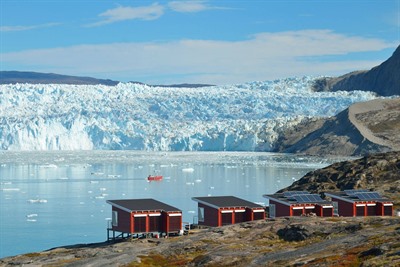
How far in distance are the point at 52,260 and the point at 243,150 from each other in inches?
4989

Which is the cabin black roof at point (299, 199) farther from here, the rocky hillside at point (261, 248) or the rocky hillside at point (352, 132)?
the rocky hillside at point (352, 132)

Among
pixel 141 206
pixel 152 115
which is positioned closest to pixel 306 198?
pixel 141 206

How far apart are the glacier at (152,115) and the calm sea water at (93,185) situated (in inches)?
136

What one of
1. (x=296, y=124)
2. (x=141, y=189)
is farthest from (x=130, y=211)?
(x=296, y=124)

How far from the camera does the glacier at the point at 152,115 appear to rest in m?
153

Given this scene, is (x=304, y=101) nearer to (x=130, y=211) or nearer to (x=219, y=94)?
(x=219, y=94)

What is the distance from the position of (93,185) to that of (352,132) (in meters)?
79.4

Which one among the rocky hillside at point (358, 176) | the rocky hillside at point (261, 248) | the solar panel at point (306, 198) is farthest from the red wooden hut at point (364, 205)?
the rocky hillside at point (358, 176)

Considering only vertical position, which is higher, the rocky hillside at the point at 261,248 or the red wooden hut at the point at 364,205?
the red wooden hut at the point at 364,205

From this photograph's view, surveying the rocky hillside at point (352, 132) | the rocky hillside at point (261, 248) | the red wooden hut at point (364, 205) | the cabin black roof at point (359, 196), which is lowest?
A: the rocky hillside at point (261, 248)

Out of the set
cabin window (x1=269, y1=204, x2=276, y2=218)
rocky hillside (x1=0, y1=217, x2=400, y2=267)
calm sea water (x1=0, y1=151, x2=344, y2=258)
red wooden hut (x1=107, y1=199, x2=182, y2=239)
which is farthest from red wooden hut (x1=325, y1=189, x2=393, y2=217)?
calm sea water (x1=0, y1=151, x2=344, y2=258)

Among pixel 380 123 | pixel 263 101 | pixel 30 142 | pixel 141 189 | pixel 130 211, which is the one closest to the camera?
pixel 130 211

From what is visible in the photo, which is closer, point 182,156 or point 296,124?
point 182,156

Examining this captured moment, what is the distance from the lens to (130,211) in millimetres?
43594
